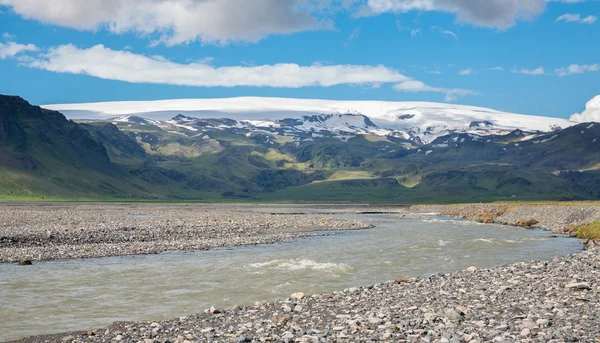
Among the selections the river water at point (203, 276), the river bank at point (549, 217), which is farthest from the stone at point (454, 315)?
the river bank at point (549, 217)

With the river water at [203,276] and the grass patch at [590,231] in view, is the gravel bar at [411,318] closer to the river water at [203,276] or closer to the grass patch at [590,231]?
the river water at [203,276]

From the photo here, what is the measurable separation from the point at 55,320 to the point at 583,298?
21212 mm

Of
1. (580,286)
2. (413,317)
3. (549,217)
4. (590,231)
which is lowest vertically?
(549,217)

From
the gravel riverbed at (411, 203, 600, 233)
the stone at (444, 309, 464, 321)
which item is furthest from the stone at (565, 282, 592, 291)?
the gravel riverbed at (411, 203, 600, 233)

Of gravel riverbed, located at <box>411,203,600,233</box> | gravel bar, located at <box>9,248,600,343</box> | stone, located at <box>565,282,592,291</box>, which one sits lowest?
gravel riverbed, located at <box>411,203,600,233</box>

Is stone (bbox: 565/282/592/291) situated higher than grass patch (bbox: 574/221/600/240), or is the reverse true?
stone (bbox: 565/282/592/291)

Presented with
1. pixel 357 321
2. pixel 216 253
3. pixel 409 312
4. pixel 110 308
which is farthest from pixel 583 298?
pixel 216 253

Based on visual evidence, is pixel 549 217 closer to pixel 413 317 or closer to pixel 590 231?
pixel 590 231

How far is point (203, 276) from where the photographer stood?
111 feet

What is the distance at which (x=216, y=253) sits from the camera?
4584 centimetres

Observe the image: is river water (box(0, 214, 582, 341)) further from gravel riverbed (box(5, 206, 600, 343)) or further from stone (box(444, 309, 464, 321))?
stone (box(444, 309, 464, 321))

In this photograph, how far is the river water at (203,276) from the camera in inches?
944

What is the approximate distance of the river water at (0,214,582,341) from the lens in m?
24.0

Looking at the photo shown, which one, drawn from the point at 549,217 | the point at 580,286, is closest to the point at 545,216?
the point at 549,217
